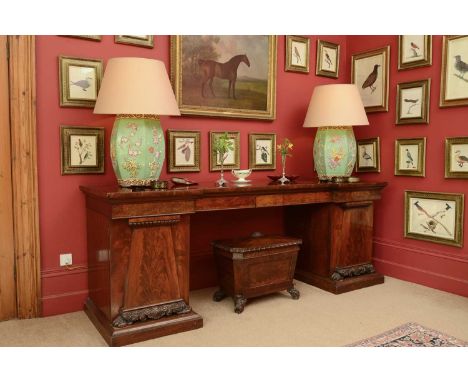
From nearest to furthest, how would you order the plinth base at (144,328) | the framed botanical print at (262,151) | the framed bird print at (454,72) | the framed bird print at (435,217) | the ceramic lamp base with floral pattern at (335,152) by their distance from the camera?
the plinth base at (144,328) → the framed bird print at (454,72) → the framed bird print at (435,217) → the ceramic lamp base with floral pattern at (335,152) → the framed botanical print at (262,151)

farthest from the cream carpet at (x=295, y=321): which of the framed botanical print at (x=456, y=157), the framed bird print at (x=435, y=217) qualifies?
the framed botanical print at (x=456, y=157)

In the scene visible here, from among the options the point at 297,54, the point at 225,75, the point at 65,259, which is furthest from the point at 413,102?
the point at 65,259

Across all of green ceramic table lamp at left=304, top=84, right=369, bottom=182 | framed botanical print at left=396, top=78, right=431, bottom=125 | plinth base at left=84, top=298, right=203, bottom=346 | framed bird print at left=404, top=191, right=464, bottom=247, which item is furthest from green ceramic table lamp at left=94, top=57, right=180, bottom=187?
framed bird print at left=404, top=191, right=464, bottom=247

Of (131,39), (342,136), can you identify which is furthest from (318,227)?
(131,39)

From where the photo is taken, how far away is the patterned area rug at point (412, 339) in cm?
263

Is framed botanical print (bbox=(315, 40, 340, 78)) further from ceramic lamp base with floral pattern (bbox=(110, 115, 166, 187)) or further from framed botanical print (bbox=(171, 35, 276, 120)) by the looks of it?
ceramic lamp base with floral pattern (bbox=(110, 115, 166, 187))

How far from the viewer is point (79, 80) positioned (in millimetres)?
3148

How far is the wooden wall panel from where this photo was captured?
9.53 feet

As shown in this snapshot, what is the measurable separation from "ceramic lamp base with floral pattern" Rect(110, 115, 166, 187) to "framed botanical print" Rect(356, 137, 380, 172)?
7.74ft

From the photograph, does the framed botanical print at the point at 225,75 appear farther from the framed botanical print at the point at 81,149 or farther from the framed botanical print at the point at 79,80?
the framed botanical print at the point at 81,149

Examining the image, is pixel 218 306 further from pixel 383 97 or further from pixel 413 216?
pixel 383 97

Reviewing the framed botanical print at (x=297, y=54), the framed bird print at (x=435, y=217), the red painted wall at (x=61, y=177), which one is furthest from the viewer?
the framed botanical print at (x=297, y=54)

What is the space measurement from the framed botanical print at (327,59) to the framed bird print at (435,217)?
1.47 m

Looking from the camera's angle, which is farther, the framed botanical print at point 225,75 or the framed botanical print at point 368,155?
the framed botanical print at point 368,155
